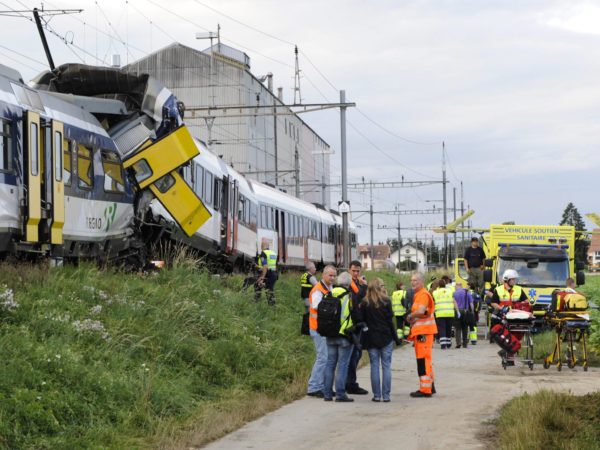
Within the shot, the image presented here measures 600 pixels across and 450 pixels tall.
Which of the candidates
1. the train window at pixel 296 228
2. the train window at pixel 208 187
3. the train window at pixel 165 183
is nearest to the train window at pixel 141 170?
the train window at pixel 165 183

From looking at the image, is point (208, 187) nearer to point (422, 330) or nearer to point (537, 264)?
point (537, 264)

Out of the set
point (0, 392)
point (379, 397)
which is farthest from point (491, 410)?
point (0, 392)

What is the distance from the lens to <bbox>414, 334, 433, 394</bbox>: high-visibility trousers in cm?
1453

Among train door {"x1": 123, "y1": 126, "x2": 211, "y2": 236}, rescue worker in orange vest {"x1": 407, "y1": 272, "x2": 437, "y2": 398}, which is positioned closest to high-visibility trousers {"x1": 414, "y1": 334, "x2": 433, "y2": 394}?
rescue worker in orange vest {"x1": 407, "y1": 272, "x2": 437, "y2": 398}

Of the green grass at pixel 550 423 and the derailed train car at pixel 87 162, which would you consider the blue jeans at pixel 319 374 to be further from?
the derailed train car at pixel 87 162

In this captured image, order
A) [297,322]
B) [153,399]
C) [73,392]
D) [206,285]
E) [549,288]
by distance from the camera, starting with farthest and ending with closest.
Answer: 1. [549,288]
2. [297,322]
3. [206,285]
4. [153,399]
5. [73,392]

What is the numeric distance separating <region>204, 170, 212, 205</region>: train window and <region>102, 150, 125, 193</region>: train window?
5206 millimetres

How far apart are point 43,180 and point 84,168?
205cm

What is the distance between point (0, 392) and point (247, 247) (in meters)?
21.7

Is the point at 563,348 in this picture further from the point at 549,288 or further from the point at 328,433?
the point at 328,433

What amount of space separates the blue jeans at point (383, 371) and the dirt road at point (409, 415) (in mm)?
203

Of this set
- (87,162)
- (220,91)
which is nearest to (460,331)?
(87,162)

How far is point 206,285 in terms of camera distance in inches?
794

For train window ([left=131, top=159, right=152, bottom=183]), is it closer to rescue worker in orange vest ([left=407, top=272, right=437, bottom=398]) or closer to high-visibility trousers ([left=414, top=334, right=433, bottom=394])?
rescue worker in orange vest ([left=407, top=272, right=437, bottom=398])
